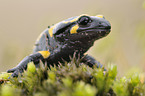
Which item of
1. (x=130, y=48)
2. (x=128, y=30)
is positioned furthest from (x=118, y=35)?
(x=130, y=48)

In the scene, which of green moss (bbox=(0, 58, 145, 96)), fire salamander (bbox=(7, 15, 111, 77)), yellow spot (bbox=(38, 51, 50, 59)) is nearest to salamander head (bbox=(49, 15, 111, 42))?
fire salamander (bbox=(7, 15, 111, 77))

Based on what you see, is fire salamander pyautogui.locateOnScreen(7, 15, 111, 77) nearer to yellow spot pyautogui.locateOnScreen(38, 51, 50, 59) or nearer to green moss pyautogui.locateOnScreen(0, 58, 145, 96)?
yellow spot pyautogui.locateOnScreen(38, 51, 50, 59)

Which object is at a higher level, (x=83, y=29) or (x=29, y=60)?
(x=83, y=29)

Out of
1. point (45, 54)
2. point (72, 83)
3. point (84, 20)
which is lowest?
point (45, 54)

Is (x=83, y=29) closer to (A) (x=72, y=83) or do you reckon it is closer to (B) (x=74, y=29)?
(B) (x=74, y=29)

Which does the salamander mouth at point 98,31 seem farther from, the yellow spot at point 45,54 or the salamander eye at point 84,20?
the yellow spot at point 45,54

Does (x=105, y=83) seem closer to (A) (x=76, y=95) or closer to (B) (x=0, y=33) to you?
(A) (x=76, y=95)

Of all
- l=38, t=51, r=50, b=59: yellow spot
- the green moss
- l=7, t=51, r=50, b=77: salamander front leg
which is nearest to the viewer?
the green moss

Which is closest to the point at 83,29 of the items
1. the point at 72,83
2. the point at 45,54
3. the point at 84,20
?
the point at 84,20

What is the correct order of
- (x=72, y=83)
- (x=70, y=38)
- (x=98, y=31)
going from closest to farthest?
(x=72, y=83)
(x=98, y=31)
(x=70, y=38)

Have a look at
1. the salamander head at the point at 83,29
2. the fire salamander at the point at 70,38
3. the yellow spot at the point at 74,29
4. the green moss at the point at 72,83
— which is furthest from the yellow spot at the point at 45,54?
the green moss at the point at 72,83
